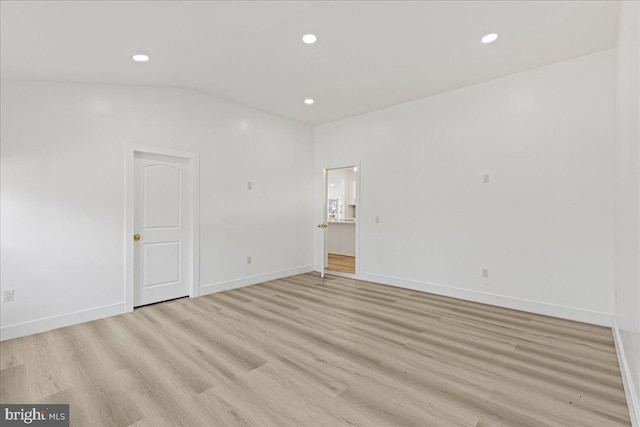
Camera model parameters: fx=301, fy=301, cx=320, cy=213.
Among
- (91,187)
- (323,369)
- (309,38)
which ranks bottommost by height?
(323,369)

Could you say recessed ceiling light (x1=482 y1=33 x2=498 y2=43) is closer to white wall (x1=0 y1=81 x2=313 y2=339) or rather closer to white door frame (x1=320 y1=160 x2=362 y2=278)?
white door frame (x1=320 y1=160 x2=362 y2=278)

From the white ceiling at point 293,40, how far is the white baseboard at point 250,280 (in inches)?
115

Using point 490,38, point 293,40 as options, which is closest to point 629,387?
point 490,38

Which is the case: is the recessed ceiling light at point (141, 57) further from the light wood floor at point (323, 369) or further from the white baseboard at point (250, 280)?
the white baseboard at point (250, 280)

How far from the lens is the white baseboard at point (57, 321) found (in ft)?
9.73

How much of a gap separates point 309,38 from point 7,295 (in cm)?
390

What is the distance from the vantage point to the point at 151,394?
6.78 ft

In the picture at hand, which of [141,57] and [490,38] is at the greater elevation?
[490,38]

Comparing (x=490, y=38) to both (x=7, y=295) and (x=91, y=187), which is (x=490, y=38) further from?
(x=7, y=295)

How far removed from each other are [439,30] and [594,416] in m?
3.18

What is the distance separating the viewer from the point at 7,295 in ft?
9.71

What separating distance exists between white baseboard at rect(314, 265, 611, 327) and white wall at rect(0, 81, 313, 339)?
2.48 meters

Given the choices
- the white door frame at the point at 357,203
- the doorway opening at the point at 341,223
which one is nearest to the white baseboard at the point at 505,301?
the white door frame at the point at 357,203

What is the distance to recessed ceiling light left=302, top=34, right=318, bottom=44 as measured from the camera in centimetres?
290
